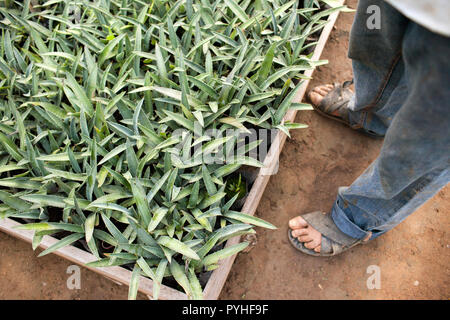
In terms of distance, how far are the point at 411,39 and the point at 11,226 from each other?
1602 millimetres

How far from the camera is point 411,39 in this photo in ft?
2.70

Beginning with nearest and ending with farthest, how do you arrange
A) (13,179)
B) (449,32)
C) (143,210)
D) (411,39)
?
(449,32), (411,39), (143,210), (13,179)

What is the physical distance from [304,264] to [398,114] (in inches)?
46.5

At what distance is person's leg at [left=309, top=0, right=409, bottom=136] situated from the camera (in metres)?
1.00

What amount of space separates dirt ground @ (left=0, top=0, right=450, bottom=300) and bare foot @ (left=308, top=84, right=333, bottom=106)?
459 mm

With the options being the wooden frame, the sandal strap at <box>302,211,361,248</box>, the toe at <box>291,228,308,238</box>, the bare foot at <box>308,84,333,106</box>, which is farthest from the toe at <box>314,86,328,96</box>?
the toe at <box>291,228,308,238</box>

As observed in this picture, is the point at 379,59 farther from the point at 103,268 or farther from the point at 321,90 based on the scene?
the point at 103,268

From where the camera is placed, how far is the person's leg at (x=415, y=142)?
30.5 inches

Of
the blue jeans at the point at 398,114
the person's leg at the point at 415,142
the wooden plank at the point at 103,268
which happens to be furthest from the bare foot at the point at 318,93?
the wooden plank at the point at 103,268

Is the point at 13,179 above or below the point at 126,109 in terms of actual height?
below

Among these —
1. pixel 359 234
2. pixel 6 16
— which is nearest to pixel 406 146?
pixel 359 234

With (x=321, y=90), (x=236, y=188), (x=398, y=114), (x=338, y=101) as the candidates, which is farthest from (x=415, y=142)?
(x=321, y=90)

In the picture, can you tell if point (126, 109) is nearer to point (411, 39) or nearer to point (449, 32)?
point (411, 39)

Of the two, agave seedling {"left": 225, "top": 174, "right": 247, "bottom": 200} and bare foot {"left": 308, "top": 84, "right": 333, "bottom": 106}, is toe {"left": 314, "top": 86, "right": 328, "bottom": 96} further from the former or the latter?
agave seedling {"left": 225, "top": 174, "right": 247, "bottom": 200}
